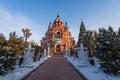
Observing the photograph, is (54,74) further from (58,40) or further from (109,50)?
(58,40)

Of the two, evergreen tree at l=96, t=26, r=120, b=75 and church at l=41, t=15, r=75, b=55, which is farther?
church at l=41, t=15, r=75, b=55

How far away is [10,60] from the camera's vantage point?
30.6 feet

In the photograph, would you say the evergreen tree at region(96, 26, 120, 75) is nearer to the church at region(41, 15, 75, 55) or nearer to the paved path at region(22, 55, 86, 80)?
the paved path at region(22, 55, 86, 80)

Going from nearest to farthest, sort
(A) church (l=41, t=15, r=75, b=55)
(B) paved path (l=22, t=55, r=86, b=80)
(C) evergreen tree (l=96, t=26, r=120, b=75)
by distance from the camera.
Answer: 1. (B) paved path (l=22, t=55, r=86, b=80)
2. (C) evergreen tree (l=96, t=26, r=120, b=75)
3. (A) church (l=41, t=15, r=75, b=55)

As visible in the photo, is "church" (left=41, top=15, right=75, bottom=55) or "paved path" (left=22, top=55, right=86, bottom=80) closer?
"paved path" (left=22, top=55, right=86, bottom=80)

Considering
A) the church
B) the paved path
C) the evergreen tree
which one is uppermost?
the church

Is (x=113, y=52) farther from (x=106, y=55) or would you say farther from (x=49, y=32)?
(x=49, y=32)

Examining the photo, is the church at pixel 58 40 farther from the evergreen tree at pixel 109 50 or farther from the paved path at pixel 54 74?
the evergreen tree at pixel 109 50

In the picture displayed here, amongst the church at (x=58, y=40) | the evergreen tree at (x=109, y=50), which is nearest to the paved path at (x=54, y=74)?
the evergreen tree at (x=109, y=50)

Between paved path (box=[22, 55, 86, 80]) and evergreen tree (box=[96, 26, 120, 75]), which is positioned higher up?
evergreen tree (box=[96, 26, 120, 75])

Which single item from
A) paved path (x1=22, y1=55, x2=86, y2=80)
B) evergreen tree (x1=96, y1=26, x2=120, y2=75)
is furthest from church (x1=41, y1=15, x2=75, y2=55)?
evergreen tree (x1=96, y1=26, x2=120, y2=75)

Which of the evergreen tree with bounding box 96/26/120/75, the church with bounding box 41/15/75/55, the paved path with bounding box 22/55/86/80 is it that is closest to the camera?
the paved path with bounding box 22/55/86/80

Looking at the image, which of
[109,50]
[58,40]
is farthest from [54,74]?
[58,40]

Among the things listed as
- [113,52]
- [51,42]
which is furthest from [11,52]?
[51,42]
